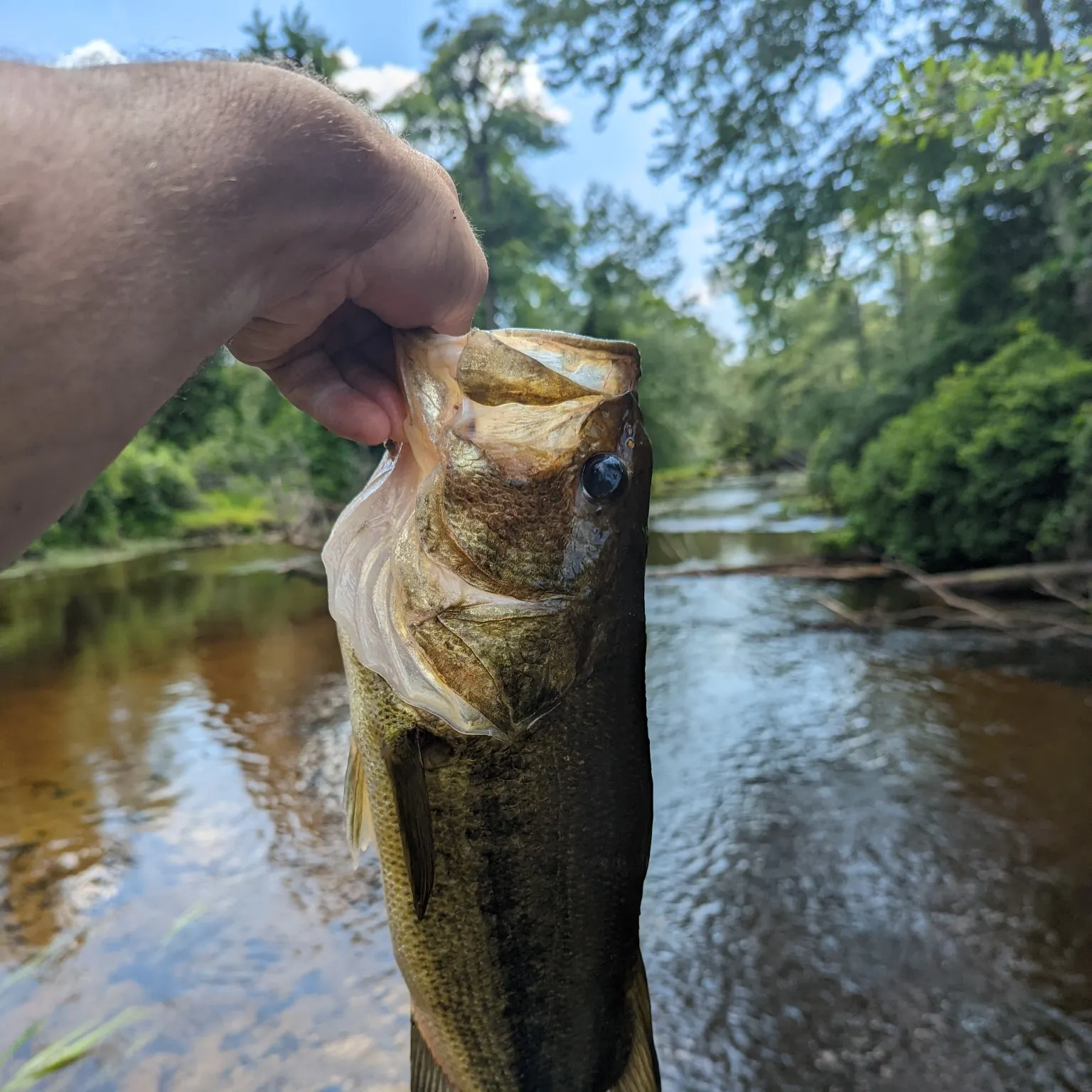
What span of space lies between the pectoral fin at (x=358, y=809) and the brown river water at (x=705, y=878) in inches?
98.0

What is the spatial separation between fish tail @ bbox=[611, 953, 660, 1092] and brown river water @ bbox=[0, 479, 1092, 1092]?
2161 mm

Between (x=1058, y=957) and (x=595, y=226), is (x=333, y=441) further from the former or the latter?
(x=1058, y=957)

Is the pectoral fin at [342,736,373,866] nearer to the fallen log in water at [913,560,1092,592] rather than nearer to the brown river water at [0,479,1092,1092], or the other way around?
the brown river water at [0,479,1092,1092]

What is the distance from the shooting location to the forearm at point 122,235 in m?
0.86

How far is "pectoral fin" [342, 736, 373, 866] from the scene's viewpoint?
5.49 ft

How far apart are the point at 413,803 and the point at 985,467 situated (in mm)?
11076

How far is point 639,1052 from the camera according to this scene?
1.68 meters

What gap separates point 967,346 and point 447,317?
15.1m

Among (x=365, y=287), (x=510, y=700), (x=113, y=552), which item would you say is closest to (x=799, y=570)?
(x=510, y=700)

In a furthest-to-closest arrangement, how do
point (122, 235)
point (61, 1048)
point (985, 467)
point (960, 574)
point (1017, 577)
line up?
point (985, 467) < point (960, 574) < point (1017, 577) < point (61, 1048) < point (122, 235)

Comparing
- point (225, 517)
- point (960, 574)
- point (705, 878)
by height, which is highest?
point (225, 517)


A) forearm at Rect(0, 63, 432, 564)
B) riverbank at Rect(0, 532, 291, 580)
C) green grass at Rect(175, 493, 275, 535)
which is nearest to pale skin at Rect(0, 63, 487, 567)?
forearm at Rect(0, 63, 432, 564)

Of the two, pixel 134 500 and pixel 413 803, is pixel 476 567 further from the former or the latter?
pixel 134 500

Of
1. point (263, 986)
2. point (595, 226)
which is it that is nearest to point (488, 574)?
point (263, 986)
